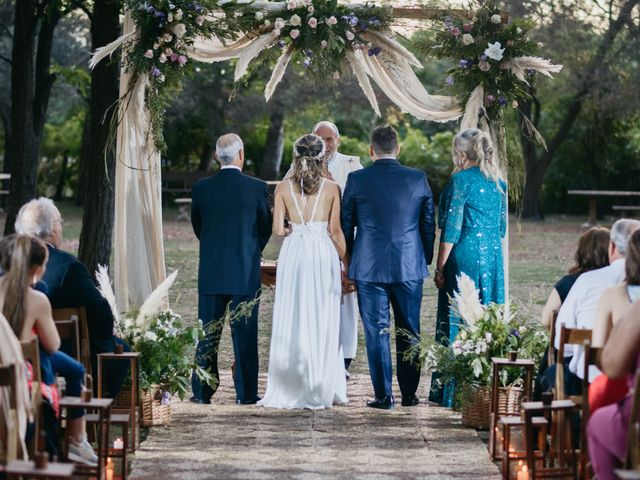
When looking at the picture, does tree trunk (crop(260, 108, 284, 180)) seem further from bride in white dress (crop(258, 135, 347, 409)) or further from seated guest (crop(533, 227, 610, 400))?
seated guest (crop(533, 227, 610, 400))

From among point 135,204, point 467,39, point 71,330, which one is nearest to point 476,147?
point 467,39

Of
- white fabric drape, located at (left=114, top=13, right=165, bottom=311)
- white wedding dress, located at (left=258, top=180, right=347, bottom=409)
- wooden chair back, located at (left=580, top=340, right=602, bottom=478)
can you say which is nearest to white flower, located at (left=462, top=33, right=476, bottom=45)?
white wedding dress, located at (left=258, top=180, right=347, bottom=409)

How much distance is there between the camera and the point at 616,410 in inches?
220

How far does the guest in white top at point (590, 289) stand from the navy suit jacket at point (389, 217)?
7.28 ft

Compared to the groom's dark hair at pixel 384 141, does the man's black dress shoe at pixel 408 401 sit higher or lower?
lower

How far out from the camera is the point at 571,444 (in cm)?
651

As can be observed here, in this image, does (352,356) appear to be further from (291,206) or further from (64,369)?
(64,369)

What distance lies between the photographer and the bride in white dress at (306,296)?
9.24 metres

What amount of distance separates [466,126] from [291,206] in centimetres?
183

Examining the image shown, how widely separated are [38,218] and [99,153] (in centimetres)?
544

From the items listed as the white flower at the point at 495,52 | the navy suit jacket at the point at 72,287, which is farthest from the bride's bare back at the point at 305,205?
the navy suit jacket at the point at 72,287

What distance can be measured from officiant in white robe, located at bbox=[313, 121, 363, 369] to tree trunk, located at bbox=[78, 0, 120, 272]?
2.76 meters

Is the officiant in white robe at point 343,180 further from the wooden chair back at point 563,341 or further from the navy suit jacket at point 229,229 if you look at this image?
the wooden chair back at point 563,341

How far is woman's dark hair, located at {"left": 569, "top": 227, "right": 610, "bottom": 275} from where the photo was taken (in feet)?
23.7
